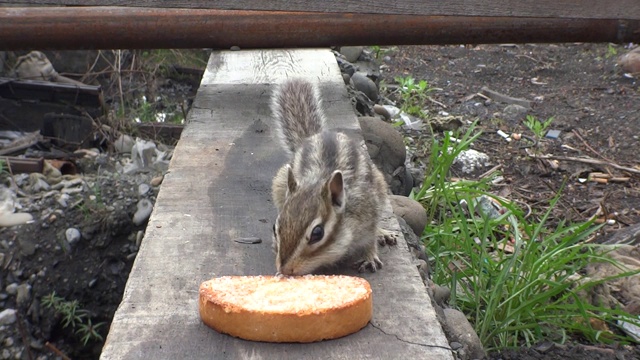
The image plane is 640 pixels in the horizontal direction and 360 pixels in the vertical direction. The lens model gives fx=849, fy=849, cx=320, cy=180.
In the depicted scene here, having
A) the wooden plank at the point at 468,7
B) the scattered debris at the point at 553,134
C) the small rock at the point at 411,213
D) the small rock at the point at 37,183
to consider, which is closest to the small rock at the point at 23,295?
the small rock at the point at 37,183

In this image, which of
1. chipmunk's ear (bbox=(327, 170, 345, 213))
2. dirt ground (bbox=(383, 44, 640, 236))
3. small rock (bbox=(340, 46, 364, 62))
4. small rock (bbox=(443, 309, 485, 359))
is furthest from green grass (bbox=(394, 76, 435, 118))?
chipmunk's ear (bbox=(327, 170, 345, 213))

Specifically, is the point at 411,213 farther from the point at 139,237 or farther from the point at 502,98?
the point at 502,98

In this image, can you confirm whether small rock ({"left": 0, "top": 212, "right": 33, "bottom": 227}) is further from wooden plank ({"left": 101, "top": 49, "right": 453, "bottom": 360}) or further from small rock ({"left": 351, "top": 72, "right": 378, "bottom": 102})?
small rock ({"left": 351, "top": 72, "right": 378, "bottom": 102})

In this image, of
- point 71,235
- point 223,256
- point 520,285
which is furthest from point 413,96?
point 223,256

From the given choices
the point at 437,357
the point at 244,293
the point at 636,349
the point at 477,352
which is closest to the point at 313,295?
the point at 244,293

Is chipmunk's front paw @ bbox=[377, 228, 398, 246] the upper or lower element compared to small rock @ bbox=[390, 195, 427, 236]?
upper

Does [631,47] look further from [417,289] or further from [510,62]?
[417,289]
